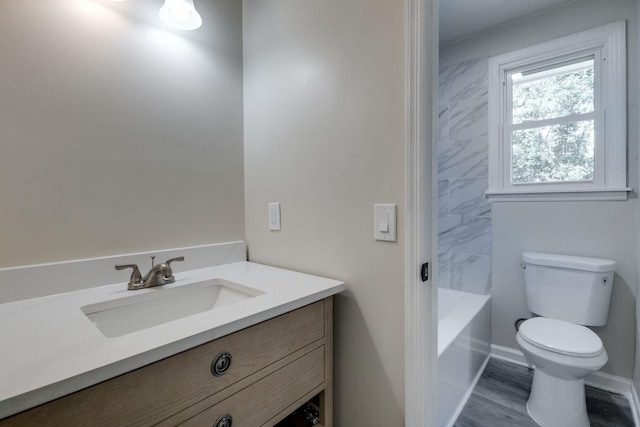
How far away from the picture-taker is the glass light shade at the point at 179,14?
43.3 inches

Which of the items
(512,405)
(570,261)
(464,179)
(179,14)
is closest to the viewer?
(179,14)

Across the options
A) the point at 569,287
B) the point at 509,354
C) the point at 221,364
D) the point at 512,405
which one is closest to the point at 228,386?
the point at 221,364

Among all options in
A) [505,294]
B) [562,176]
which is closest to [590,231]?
[562,176]

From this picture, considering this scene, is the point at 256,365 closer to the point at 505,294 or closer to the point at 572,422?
the point at 572,422

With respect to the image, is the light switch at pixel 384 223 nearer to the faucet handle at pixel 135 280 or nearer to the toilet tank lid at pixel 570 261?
the faucet handle at pixel 135 280

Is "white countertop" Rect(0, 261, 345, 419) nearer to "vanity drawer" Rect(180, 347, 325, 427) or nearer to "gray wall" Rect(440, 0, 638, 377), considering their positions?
"vanity drawer" Rect(180, 347, 325, 427)

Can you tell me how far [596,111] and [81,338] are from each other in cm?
267

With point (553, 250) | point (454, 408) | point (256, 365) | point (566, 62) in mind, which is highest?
point (566, 62)

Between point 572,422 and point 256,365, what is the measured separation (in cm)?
170

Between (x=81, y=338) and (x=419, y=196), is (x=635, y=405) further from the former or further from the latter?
(x=81, y=338)

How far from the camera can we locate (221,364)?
27.8 inches

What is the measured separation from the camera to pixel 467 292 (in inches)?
89.7

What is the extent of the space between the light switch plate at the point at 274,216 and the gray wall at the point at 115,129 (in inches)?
8.3

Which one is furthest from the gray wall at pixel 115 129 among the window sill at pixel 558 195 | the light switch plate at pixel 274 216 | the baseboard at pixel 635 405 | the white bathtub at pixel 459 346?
the baseboard at pixel 635 405
